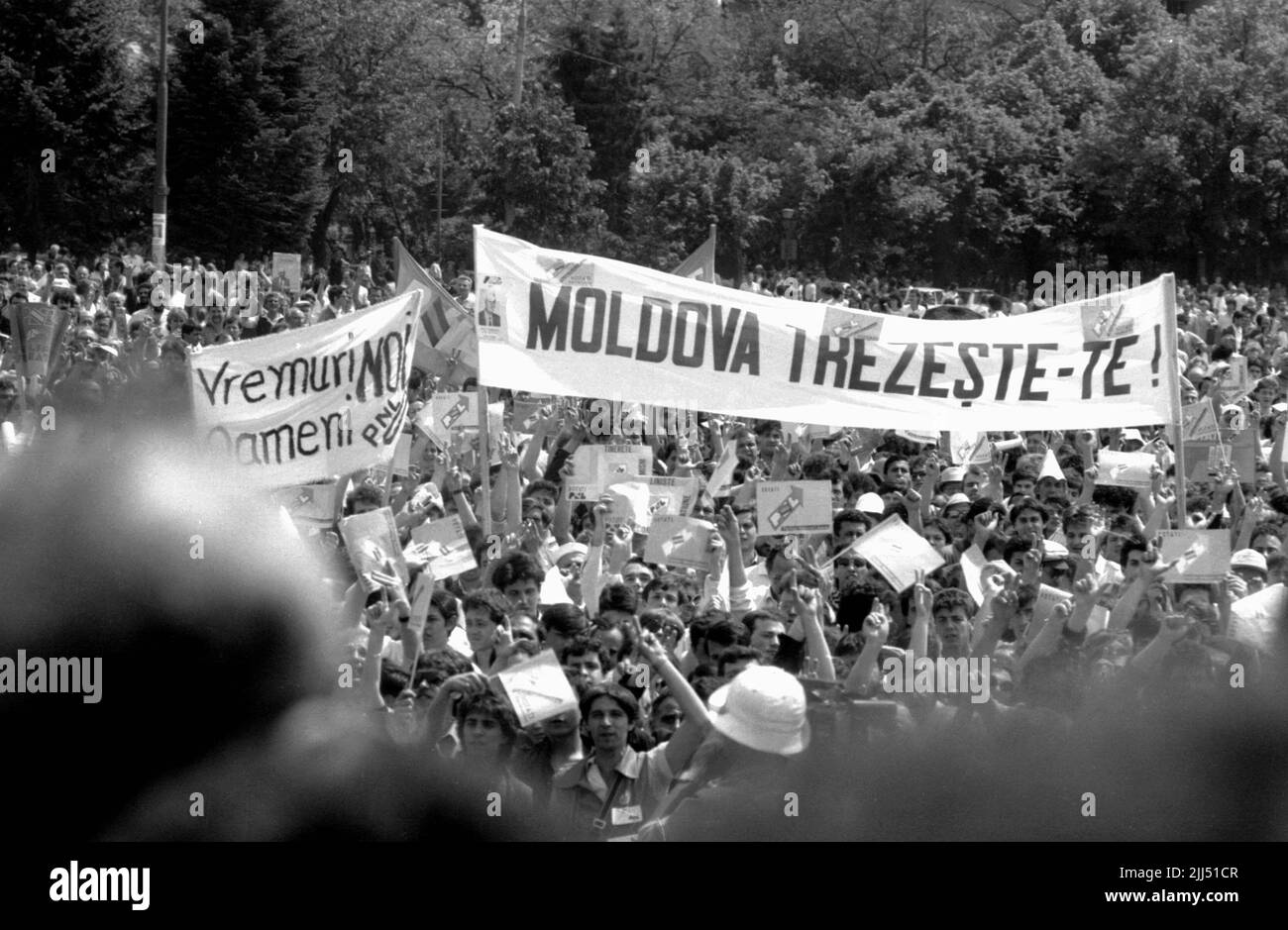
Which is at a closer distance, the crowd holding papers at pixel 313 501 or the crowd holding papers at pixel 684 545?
the crowd holding papers at pixel 684 545

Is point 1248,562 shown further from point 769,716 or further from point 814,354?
point 769,716

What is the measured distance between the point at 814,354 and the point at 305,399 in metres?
2.11

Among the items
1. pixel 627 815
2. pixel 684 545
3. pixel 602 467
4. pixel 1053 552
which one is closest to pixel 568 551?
pixel 602 467

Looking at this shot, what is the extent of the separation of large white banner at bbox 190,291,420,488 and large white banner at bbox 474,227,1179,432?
446 millimetres

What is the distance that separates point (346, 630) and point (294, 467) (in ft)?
5.13

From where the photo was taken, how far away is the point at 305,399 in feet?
26.3

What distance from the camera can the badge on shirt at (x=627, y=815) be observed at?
5520 millimetres

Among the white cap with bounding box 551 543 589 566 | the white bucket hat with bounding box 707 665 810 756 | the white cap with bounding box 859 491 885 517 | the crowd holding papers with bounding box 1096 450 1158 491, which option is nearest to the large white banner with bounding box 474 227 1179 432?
the white cap with bounding box 551 543 589 566

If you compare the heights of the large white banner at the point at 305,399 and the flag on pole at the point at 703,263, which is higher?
the flag on pole at the point at 703,263

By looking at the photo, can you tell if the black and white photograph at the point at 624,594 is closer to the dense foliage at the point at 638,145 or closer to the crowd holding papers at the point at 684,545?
the crowd holding papers at the point at 684,545

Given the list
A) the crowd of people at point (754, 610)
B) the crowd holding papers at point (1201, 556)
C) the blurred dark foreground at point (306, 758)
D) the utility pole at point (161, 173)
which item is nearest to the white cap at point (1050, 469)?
the crowd of people at point (754, 610)
